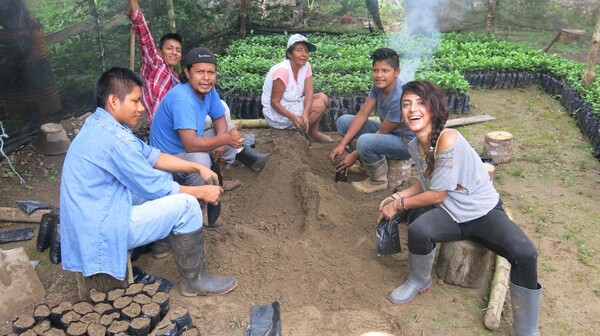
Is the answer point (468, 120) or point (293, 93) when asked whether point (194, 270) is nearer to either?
point (293, 93)

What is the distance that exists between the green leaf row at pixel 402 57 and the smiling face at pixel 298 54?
1510 millimetres

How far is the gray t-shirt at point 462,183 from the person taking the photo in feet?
11.0

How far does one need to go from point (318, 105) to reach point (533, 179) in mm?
2734

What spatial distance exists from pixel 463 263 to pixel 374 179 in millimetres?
1671

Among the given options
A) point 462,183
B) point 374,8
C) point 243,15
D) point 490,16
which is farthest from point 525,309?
point 374,8

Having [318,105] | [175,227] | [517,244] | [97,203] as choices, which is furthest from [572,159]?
[97,203]

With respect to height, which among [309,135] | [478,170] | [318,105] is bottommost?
[309,135]

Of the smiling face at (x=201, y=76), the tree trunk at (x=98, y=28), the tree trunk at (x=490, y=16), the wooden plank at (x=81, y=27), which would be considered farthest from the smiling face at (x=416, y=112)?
the tree trunk at (x=490, y=16)

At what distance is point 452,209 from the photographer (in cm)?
348

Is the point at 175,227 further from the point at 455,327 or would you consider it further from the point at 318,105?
the point at 318,105

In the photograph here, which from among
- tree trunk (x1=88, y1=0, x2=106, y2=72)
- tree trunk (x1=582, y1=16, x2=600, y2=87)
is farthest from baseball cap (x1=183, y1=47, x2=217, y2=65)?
tree trunk (x1=582, y1=16, x2=600, y2=87)

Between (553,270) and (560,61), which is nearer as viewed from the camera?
(553,270)

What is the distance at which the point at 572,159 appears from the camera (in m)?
6.33

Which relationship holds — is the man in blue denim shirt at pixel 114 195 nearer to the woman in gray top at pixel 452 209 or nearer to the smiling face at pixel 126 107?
the smiling face at pixel 126 107
